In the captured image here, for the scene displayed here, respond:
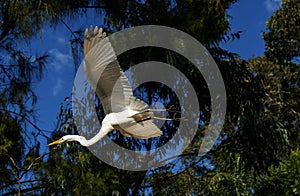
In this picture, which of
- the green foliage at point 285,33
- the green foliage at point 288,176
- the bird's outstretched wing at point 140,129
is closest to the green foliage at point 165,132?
the green foliage at point 288,176

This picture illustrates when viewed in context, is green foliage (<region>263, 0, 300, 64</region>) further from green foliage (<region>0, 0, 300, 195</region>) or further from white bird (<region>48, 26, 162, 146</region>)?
white bird (<region>48, 26, 162, 146</region>)

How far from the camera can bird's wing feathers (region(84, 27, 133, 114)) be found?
82.6 inches

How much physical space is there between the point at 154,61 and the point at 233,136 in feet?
3.01

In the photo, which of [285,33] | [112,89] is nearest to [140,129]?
[112,89]

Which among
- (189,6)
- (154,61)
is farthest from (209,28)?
(154,61)

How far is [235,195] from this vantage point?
3844mm

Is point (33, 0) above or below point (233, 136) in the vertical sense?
above

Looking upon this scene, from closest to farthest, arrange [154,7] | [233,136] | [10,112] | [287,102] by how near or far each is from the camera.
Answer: [10,112]
[154,7]
[233,136]
[287,102]

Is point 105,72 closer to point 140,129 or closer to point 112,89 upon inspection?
point 112,89

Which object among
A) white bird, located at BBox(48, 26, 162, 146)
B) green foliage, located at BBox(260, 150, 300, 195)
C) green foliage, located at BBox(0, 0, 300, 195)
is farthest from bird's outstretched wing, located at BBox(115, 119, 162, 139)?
green foliage, located at BBox(260, 150, 300, 195)

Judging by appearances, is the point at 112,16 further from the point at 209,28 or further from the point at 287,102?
the point at 287,102

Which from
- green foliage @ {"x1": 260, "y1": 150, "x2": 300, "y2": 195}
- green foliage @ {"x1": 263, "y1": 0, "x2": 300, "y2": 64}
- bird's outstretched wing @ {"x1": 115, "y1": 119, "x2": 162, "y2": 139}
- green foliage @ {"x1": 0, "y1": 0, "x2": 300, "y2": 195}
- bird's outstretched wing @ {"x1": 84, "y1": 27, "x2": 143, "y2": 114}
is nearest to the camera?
bird's outstretched wing @ {"x1": 84, "y1": 27, "x2": 143, "y2": 114}

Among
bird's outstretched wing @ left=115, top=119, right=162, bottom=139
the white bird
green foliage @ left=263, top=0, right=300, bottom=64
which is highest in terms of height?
green foliage @ left=263, top=0, right=300, bottom=64

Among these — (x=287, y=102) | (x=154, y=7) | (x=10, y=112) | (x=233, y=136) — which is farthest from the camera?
(x=287, y=102)
